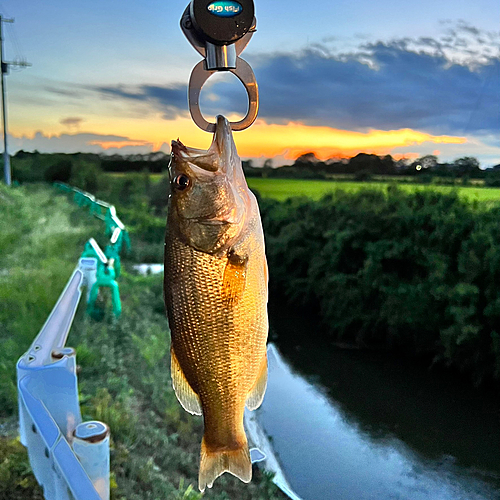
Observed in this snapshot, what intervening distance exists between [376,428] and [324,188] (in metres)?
9.22

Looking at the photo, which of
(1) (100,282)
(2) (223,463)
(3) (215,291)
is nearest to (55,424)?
(2) (223,463)

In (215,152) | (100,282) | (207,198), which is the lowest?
(100,282)

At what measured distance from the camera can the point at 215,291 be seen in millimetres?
1197

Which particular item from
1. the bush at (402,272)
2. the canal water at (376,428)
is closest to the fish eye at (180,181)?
the canal water at (376,428)

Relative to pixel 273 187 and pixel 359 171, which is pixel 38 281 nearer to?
pixel 273 187

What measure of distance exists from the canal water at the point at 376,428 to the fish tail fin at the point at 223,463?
15.6ft

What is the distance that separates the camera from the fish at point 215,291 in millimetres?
1205

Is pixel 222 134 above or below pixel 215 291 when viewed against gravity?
above

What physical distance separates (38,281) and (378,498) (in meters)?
4.63

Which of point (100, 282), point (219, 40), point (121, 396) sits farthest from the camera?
point (100, 282)

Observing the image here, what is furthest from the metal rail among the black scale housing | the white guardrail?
the black scale housing

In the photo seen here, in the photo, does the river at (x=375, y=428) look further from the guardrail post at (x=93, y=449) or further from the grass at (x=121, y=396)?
the guardrail post at (x=93, y=449)

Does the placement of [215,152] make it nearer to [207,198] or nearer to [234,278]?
[207,198]

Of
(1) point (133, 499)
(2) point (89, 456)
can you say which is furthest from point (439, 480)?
(2) point (89, 456)
